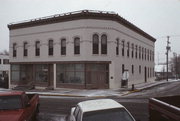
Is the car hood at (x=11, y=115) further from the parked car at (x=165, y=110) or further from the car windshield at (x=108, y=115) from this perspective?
the parked car at (x=165, y=110)

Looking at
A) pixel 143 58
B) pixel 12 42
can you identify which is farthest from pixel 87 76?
pixel 143 58

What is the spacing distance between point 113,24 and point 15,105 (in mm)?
24059

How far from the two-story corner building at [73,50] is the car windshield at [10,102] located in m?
21.3

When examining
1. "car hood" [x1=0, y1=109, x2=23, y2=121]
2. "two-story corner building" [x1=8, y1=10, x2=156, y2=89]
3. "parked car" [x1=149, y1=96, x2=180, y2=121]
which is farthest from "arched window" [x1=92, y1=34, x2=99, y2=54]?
"parked car" [x1=149, y1=96, x2=180, y2=121]

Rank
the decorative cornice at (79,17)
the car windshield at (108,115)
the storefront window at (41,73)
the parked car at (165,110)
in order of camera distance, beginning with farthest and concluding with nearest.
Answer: the storefront window at (41,73) < the decorative cornice at (79,17) < the car windshield at (108,115) < the parked car at (165,110)

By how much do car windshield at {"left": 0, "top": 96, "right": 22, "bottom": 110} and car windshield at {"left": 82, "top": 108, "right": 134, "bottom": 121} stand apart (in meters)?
4.30

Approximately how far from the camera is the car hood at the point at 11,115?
903cm

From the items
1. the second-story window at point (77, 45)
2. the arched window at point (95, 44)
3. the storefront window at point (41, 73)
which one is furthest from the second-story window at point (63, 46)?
the arched window at point (95, 44)

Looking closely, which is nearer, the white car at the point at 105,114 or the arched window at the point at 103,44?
the white car at the point at 105,114

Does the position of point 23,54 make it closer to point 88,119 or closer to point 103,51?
point 103,51

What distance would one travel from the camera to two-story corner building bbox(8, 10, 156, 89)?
105ft

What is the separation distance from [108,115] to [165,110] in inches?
60.6

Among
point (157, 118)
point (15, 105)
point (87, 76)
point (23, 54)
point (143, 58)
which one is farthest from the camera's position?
point (143, 58)

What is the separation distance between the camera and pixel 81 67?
106ft
